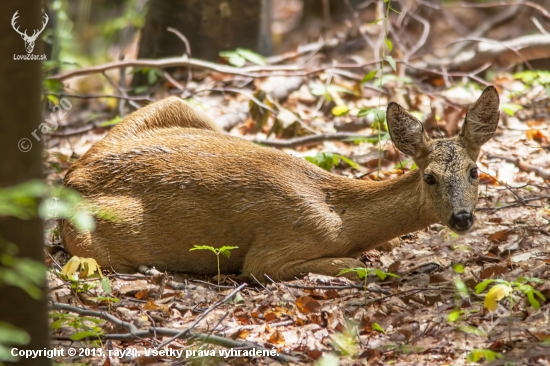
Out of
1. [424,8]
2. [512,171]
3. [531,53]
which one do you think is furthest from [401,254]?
[424,8]

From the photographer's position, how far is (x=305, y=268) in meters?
6.30

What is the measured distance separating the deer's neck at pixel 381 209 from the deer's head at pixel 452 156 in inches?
7.1

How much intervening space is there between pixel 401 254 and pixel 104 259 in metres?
2.68

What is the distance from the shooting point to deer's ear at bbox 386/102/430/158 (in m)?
6.25

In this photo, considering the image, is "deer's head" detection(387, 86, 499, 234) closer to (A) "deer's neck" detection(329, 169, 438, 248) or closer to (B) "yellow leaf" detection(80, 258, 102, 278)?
(A) "deer's neck" detection(329, 169, 438, 248)

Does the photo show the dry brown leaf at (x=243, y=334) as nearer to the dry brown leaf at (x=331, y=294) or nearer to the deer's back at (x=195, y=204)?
the dry brown leaf at (x=331, y=294)

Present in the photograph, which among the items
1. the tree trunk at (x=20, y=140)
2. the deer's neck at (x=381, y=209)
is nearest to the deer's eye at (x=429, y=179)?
the deer's neck at (x=381, y=209)

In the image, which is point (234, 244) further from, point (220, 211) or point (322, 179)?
point (322, 179)

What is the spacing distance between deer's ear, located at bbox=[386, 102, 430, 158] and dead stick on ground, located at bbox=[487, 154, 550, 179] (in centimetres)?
204

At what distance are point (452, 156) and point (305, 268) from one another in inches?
60.7

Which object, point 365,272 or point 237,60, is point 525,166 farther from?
point 237,60

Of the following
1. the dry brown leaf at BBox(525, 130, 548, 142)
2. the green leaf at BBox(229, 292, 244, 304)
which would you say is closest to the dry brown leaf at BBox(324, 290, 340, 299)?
the green leaf at BBox(229, 292, 244, 304)

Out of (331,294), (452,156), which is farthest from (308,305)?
(452,156)

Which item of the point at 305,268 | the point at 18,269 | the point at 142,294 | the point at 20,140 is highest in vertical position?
the point at 20,140
